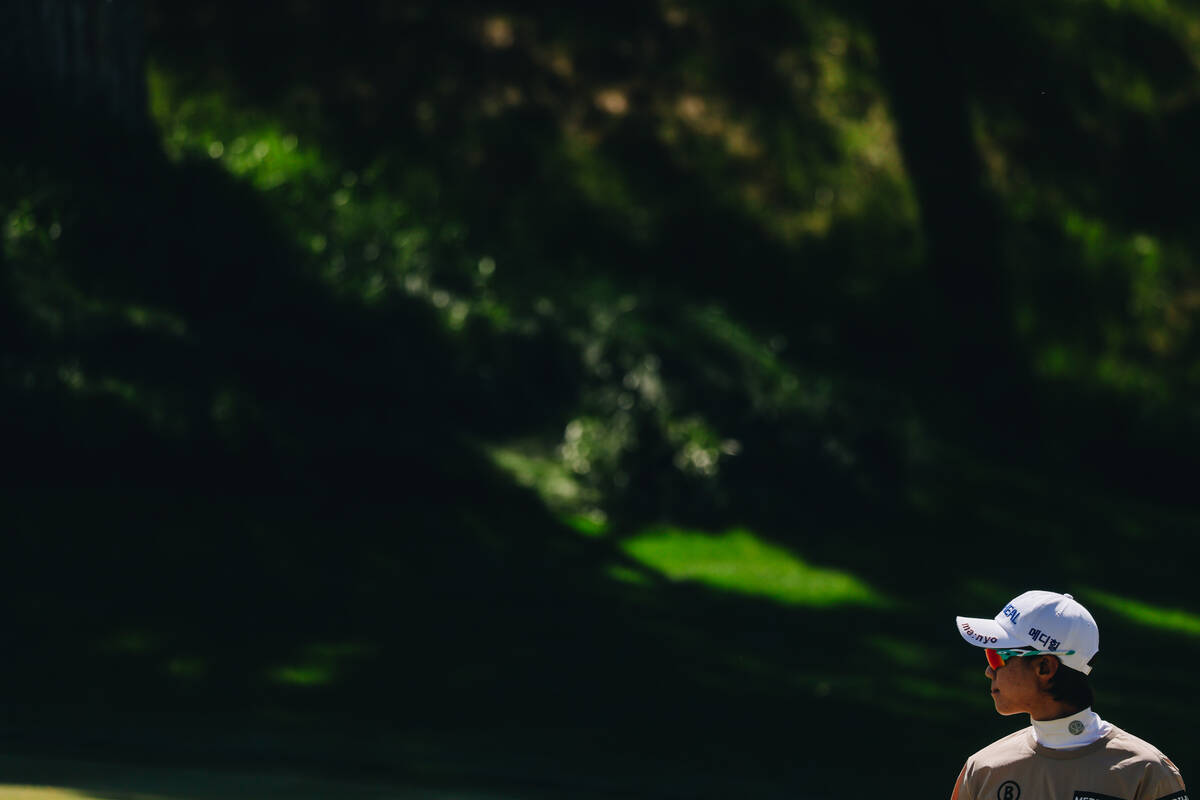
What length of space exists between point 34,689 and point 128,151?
16.9 feet

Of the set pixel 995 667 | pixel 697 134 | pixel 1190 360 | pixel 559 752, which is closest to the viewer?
pixel 995 667

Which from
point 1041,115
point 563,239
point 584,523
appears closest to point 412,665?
point 584,523

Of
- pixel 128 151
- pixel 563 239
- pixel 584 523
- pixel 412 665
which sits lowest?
pixel 412 665

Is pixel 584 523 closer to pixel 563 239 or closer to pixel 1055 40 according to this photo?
pixel 563 239

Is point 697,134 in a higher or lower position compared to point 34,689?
higher

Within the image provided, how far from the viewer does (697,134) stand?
1533cm

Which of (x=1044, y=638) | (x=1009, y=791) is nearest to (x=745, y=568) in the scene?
(x=1009, y=791)

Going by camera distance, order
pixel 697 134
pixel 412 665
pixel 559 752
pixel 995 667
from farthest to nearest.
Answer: pixel 697 134, pixel 412 665, pixel 559 752, pixel 995 667

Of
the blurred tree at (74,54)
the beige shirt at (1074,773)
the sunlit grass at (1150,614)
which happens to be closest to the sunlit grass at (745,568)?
the sunlit grass at (1150,614)

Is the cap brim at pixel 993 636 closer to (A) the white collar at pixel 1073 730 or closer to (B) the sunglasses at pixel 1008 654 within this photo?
(B) the sunglasses at pixel 1008 654

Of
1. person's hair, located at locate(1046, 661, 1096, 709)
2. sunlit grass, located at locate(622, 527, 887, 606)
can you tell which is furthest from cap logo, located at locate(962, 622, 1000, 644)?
sunlit grass, located at locate(622, 527, 887, 606)

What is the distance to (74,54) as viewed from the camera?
11094 millimetres

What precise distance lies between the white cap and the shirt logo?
0.26 metres

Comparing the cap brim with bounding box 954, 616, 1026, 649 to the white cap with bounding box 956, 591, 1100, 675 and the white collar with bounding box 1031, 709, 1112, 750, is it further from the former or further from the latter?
the white collar with bounding box 1031, 709, 1112, 750
